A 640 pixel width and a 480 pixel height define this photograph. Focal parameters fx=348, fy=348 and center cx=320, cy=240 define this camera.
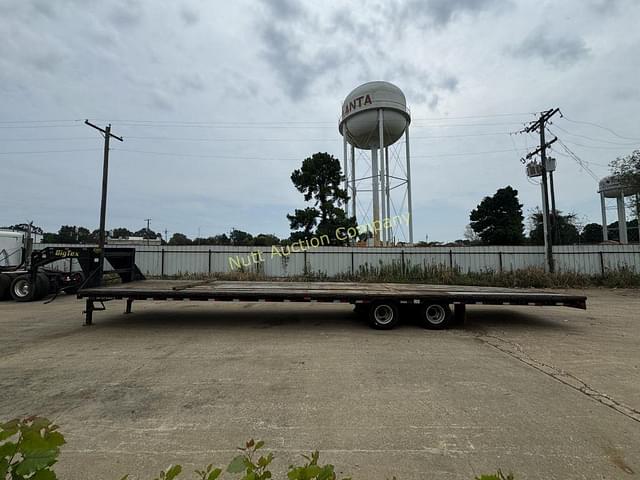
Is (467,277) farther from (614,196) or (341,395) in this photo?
(614,196)

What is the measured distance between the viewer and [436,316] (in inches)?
297

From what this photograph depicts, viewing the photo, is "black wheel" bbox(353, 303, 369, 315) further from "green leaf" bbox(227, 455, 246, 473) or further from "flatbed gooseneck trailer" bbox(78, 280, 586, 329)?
"green leaf" bbox(227, 455, 246, 473)

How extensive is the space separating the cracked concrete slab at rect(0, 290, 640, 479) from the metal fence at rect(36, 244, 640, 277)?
11.7m

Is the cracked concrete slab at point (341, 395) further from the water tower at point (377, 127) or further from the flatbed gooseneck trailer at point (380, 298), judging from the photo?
the water tower at point (377, 127)

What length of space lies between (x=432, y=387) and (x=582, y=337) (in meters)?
4.57

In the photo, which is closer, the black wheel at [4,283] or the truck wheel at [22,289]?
the truck wheel at [22,289]

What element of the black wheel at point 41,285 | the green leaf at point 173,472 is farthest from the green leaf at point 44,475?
the black wheel at point 41,285

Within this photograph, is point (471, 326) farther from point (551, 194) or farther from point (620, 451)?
point (551, 194)

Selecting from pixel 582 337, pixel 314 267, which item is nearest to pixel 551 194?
pixel 314 267

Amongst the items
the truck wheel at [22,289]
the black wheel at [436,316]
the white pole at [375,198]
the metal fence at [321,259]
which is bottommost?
the black wheel at [436,316]

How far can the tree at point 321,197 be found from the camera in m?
21.5

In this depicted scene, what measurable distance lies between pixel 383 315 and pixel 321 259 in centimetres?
1202

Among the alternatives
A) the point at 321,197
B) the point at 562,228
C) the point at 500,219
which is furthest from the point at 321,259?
the point at 562,228

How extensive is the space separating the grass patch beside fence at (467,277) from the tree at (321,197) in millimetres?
3309
